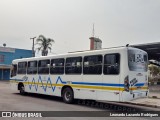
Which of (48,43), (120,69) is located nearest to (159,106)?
(120,69)

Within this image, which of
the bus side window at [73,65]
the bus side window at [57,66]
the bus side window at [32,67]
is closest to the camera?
the bus side window at [73,65]

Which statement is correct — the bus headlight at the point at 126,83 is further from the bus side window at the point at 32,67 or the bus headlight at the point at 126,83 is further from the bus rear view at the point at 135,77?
the bus side window at the point at 32,67

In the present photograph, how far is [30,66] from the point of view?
1847 centimetres

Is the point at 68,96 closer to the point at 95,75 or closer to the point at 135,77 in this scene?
the point at 95,75

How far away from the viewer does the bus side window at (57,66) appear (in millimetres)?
15448

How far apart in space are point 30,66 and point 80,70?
5756 millimetres

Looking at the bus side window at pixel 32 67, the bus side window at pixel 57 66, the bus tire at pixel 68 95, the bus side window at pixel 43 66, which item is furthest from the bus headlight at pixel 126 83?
the bus side window at pixel 32 67

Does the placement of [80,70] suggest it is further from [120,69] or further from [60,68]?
[120,69]

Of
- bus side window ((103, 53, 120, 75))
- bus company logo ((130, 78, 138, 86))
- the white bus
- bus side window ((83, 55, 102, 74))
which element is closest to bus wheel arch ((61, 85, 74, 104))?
the white bus

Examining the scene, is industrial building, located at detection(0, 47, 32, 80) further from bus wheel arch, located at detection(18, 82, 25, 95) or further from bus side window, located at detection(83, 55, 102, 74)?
bus side window, located at detection(83, 55, 102, 74)

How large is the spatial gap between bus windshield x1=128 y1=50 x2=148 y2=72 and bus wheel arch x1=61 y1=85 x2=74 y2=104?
13.7ft

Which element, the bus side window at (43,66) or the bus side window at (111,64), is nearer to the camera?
the bus side window at (111,64)

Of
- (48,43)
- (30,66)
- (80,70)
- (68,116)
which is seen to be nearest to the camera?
(68,116)

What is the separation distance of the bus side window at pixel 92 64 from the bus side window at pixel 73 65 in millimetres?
424
